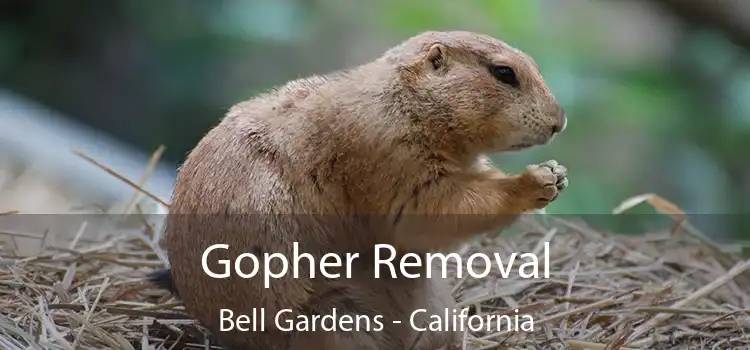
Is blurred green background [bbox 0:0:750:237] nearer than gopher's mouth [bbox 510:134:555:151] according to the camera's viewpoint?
No

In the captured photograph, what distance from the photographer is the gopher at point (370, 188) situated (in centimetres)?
198

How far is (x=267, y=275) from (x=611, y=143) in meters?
2.77

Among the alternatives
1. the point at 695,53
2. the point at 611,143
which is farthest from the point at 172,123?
the point at 695,53

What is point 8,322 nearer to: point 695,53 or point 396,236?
point 396,236

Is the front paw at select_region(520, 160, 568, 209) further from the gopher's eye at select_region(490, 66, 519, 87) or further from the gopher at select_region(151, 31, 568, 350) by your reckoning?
the gopher's eye at select_region(490, 66, 519, 87)

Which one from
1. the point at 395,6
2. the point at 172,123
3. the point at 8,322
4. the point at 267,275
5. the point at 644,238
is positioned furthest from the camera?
the point at 172,123

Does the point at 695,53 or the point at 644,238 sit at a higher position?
the point at 695,53

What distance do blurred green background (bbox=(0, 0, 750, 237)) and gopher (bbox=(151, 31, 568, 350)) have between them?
3.32 feet

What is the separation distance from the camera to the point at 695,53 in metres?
4.14

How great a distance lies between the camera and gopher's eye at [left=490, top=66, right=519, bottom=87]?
2012 mm

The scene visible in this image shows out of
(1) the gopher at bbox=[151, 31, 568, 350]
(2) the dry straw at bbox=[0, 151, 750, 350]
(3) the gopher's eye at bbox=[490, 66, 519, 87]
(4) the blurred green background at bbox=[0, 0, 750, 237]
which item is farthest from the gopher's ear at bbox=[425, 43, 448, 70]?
(4) the blurred green background at bbox=[0, 0, 750, 237]

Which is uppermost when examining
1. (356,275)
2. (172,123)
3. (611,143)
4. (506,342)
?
(172,123)

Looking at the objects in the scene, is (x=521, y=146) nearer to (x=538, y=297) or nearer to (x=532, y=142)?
(x=532, y=142)

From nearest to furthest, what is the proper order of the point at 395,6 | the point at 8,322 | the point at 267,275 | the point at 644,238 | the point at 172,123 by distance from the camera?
the point at 267,275 < the point at 8,322 < the point at 644,238 < the point at 395,6 < the point at 172,123
